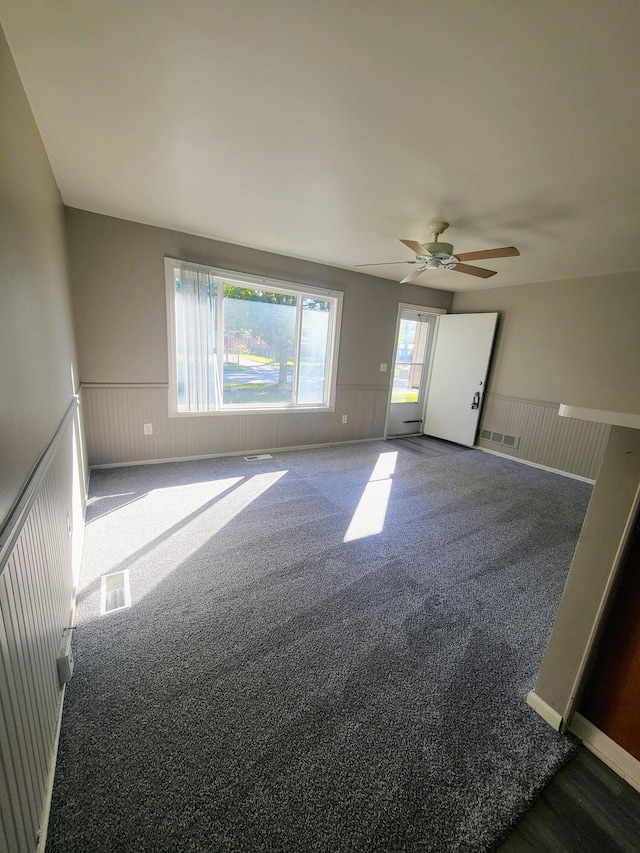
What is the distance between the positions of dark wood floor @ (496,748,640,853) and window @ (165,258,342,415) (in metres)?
3.68

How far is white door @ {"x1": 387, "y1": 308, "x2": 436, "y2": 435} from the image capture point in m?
5.30

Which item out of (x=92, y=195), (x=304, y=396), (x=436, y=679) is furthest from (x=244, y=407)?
(x=436, y=679)

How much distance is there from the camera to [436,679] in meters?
1.47

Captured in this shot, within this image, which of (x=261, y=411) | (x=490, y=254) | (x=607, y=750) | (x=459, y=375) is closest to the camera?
(x=607, y=750)

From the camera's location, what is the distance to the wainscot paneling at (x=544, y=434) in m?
3.97

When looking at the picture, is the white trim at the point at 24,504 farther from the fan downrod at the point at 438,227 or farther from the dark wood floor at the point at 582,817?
the fan downrod at the point at 438,227

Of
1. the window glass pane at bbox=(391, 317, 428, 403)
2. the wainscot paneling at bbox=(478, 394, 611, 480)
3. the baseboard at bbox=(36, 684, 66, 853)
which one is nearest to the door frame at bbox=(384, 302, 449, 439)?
the window glass pane at bbox=(391, 317, 428, 403)

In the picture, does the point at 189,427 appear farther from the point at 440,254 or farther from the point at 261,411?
the point at 440,254

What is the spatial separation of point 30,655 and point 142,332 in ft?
10.1

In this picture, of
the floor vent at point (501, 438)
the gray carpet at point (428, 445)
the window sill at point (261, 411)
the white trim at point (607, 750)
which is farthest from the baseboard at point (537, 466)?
the white trim at point (607, 750)

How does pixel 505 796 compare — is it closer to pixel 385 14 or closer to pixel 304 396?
pixel 385 14

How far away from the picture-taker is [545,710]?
1345mm

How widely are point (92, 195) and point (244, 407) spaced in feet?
7.66

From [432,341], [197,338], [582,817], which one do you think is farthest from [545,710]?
[432,341]
